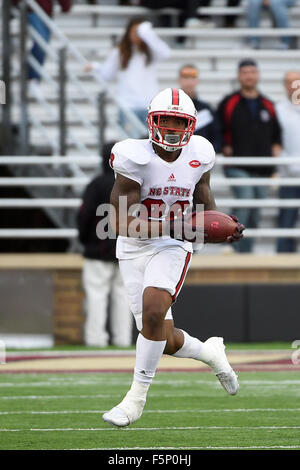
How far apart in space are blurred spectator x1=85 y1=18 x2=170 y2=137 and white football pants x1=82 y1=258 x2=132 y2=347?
1614 mm

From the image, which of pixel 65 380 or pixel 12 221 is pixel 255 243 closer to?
pixel 12 221

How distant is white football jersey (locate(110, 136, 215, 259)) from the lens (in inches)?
246

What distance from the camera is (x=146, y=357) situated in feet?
20.2

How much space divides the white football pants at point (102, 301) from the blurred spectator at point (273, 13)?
439 centimetres

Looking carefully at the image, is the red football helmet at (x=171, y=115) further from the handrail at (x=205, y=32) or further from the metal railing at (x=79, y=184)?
the handrail at (x=205, y=32)

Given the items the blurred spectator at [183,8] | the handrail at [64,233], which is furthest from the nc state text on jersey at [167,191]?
the blurred spectator at [183,8]

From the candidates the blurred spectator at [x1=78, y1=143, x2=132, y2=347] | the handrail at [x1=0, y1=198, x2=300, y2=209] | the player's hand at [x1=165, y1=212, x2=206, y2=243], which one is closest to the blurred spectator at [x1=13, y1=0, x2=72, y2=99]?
the handrail at [x1=0, y1=198, x2=300, y2=209]

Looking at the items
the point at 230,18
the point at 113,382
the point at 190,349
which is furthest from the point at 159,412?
the point at 230,18

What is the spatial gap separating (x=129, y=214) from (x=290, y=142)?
5990 millimetres

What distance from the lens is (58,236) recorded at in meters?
11.5

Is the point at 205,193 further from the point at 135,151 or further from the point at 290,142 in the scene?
the point at 290,142

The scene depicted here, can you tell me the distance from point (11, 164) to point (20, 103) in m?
0.60

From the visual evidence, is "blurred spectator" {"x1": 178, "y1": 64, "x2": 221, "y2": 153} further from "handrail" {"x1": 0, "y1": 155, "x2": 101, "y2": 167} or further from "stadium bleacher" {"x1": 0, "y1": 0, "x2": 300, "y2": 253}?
"stadium bleacher" {"x1": 0, "y1": 0, "x2": 300, "y2": 253}

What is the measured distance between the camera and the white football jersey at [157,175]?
20.5ft
